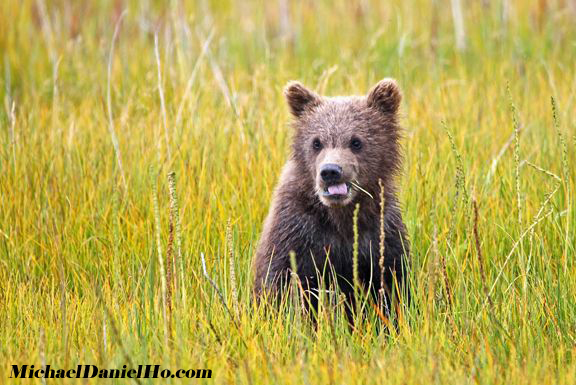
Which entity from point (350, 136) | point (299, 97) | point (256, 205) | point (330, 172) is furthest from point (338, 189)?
point (299, 97)

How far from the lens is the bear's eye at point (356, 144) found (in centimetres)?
566

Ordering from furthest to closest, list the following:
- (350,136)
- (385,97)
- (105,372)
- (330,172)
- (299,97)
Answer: (299,97) < (385,97) < (350,136) < (330,172) < (105,372)

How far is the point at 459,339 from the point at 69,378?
6.05 feet

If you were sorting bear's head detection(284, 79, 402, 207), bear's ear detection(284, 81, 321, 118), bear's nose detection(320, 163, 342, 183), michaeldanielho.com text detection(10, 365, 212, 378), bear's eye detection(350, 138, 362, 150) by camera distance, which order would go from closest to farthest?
michaeldanielho.com text detection(10, 365, 212, 378) < bear's nose detection(320, 163, 342, 183) < bear's head detection(284, 79, 402, 207) < bear's eye detection(350, 138, 362, 150) < bear's ear detection(284, 81, 321, 118)

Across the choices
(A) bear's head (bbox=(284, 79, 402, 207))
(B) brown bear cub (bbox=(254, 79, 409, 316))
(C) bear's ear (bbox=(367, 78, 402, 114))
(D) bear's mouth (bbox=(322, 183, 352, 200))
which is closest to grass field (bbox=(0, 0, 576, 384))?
(B) brown bear cub (bbox=(254, 79, 409, 316))

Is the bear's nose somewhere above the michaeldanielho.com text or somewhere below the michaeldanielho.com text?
above

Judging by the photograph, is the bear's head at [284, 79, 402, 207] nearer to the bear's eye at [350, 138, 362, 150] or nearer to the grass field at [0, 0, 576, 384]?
the bear's eye at [350, 138, 362, 150]

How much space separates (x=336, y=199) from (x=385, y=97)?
1011mm

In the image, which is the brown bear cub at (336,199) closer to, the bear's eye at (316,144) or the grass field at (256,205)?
the bear's eye at (316,144)

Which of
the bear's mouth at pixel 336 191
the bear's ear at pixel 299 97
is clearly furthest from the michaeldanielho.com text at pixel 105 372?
the bear's ear at pixel 299 97

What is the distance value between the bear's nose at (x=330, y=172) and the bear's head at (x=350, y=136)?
0.07 meters

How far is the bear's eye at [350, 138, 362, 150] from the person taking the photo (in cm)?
566

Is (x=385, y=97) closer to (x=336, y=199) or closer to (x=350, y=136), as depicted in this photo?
(x=350, y=136)

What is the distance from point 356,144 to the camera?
5676 millimetres
